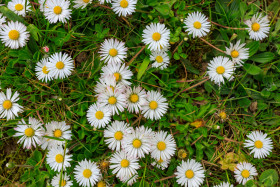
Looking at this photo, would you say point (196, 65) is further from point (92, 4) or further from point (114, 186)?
point (114, 186)

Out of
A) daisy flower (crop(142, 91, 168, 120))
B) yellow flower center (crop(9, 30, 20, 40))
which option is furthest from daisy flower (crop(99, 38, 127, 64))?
yellow flower center (crop(9, 30, 20, 40))

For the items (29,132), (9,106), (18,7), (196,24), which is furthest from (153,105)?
(18,7)

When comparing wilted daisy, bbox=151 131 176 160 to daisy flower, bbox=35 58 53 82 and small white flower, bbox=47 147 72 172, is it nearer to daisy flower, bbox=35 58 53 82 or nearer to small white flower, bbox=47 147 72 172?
small white flower, bbox=47 147 72 172

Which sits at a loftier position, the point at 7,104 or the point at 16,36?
the point at 16,36

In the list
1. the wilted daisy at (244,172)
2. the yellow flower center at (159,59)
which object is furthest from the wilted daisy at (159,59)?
the wilted daisy at (244,172)

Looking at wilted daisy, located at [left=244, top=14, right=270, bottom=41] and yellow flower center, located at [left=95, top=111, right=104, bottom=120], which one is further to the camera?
wilted daisy, located at [left=244, top=14, right=270, bottom=41]

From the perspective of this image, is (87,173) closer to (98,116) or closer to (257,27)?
(98,116)

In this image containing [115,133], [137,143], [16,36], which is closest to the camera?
[137,143]
